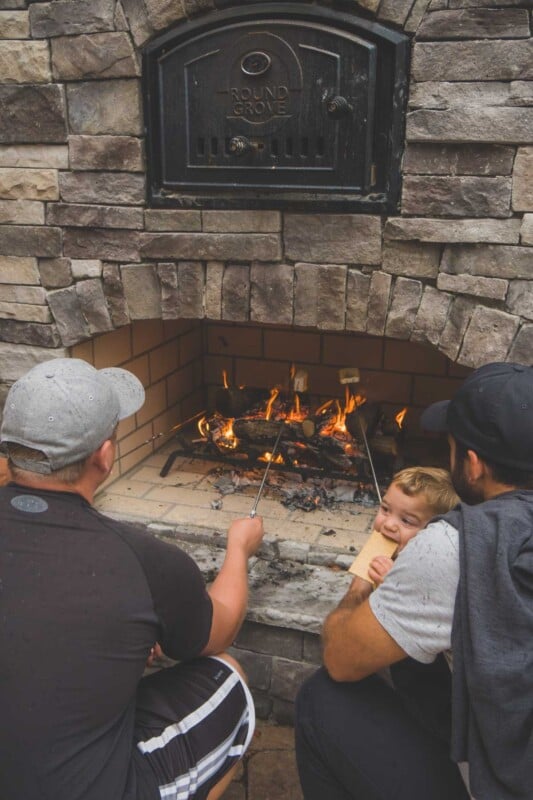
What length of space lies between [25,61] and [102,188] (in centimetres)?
56

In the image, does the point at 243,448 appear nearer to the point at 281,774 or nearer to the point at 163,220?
the point at 163,220

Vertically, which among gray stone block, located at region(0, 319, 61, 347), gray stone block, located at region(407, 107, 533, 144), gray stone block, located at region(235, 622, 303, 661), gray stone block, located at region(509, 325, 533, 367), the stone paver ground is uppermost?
gray stone block, located at region(407, 107, 533, 144)

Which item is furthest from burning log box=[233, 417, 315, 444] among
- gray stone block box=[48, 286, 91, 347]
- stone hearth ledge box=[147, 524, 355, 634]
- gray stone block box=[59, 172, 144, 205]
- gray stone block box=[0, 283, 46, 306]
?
gray stone block box=[59, 172, 144, 205]

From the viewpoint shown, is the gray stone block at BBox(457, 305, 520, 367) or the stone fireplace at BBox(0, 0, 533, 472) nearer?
the stone fireplace at BBox(0, 0, 533, 472)

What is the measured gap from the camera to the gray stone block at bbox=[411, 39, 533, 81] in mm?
2105

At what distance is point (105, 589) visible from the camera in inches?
57.1

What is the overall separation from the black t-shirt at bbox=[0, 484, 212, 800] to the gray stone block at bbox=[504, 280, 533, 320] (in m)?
1.50

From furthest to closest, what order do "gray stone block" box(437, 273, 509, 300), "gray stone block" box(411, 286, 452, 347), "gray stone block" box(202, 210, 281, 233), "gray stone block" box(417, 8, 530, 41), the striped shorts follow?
1. "gray stone block" box(202, 210, 281, 233)
2. "gray stone block" box(411, 286, 452, 347)
3. "gray stone block" box(437, 273, 509, 300)
4. "gray stone block" box(417, 8, 530, 41)
5. the striped shorts

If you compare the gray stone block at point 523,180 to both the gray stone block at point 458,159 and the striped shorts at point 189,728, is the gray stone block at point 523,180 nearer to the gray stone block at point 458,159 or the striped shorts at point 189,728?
the gray stone block at point 458,159

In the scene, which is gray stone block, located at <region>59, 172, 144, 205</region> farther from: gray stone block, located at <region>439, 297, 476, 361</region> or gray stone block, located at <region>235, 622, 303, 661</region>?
gray stone block, located at <region>235, 622, 303, 661</region>

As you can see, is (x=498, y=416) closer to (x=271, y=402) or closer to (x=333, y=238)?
(x=333, y=238)

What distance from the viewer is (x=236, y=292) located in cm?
267

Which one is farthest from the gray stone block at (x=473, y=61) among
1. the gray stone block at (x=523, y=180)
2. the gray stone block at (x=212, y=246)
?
the gray stone block at (x=212, y=246)

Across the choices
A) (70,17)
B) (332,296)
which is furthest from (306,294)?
(70,17)
